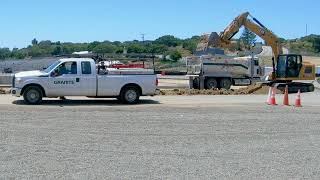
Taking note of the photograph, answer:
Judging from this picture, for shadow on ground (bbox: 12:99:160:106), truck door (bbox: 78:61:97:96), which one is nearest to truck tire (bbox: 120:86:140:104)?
shadow on ground (bbox: 12:99:160:106)

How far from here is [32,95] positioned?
24.4m

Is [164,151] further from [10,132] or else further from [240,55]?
[240,55]

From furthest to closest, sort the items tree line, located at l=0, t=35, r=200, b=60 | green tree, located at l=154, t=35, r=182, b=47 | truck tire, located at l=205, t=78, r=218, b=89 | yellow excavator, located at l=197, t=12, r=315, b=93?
green tree, located at l=154, t=35, r=182, b=47
tree line, located at l=0, t=35, r=200, b=60
truck tire, located at l=205, t=78, r=218, b=89
yellow excavator, located at l=197, t=12, r=315, b=93

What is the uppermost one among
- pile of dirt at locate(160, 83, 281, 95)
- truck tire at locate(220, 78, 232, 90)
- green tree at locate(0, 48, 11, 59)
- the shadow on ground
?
Answer: green tree at locate(0, 48, 11, 59)

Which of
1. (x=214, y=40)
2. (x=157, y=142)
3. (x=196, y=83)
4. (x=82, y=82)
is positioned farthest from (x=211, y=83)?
(x=157, y=142)

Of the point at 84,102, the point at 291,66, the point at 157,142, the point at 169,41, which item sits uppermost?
the point at 169,41

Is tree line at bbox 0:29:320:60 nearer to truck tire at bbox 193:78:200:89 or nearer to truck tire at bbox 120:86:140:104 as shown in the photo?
truck tire at bbox 193:78:200:89

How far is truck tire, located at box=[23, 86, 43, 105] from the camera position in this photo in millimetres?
24344

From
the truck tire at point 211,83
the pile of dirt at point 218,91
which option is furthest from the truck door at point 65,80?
the truck tire at point 211,83

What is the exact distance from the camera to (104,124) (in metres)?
17.3

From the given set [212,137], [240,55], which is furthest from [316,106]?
[240,55]

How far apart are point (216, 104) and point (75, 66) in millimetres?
6224

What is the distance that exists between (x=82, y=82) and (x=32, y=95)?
2121 mm

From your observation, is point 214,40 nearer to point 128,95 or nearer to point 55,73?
point 128,95
